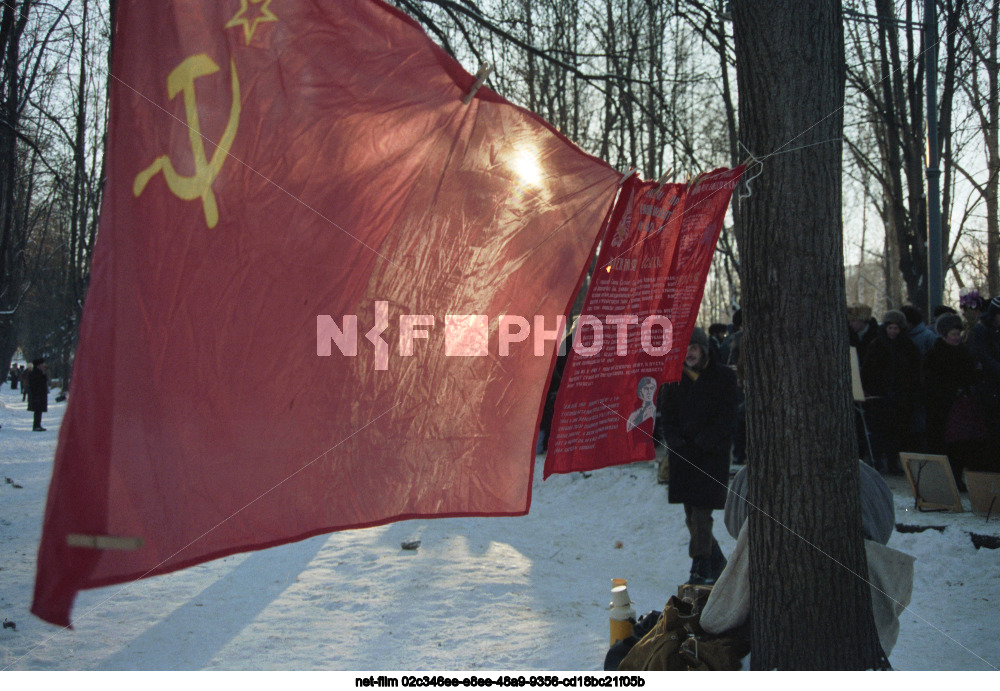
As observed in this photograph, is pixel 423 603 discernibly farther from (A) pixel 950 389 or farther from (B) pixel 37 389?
(B) pixel 37 389


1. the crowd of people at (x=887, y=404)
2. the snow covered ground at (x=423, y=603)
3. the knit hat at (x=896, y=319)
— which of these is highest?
the knit hat at (x=896, y=319)

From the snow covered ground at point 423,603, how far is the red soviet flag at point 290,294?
2117 mm

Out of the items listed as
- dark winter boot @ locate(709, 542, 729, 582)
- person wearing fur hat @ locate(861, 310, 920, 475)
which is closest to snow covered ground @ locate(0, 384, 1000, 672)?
dark winter boot @ locate(709, 542, 729, 582)

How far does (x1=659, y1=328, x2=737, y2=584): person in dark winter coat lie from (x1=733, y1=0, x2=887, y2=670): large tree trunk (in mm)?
2292

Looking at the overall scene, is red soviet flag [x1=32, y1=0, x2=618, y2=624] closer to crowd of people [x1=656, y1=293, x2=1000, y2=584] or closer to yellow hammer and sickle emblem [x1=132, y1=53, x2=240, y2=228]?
yellow hammer and sickle emblem [x1=132, y1=53, x2=240, y2=228]

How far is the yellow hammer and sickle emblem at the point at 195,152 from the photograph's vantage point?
2146mm

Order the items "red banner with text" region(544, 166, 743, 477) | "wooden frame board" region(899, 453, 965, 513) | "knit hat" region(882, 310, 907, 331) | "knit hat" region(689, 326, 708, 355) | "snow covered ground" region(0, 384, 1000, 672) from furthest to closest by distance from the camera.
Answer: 1. "knit hat" region(882, 310, 907, 331)
2. "wooden frame board" region(899, 453, 965, 513)
3. "knit hat" region(689, 326, 708, 355)
4. "snow covered ground" region(0, 384, 1000, 672)
5. "red banner with text" region(544, 166, 743, 477)

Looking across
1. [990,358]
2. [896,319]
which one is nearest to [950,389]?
[990,358]

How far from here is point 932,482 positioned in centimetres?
705

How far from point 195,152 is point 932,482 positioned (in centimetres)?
723

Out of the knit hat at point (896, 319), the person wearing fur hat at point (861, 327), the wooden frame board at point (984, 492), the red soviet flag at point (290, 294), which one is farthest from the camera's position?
the person wearing fur hat at point (861, 327)

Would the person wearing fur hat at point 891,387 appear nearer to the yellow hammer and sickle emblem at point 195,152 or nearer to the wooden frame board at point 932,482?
the wooden frame board at point 932,482

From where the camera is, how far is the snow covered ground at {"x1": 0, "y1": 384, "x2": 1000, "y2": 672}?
14.5 feet

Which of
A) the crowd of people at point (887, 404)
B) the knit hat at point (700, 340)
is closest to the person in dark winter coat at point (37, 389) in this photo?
the crowd of people at point (887, 404)
